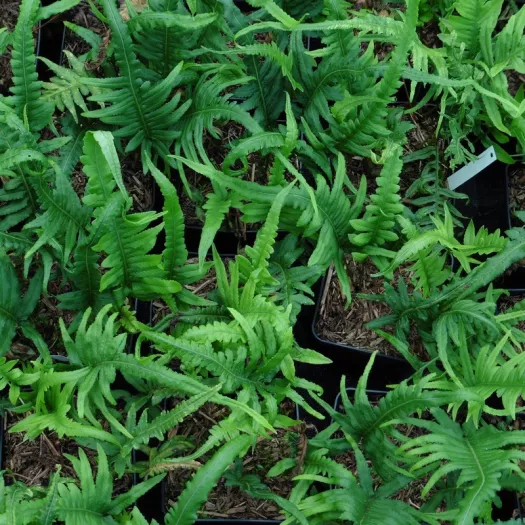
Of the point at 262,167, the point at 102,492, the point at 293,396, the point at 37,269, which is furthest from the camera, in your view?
the point at 262,167

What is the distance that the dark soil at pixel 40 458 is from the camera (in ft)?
5.18

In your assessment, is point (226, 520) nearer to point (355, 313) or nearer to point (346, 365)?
point (346, 365)

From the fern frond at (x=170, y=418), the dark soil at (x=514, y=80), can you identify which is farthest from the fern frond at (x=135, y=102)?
the dark soil at (x=514, y=80)

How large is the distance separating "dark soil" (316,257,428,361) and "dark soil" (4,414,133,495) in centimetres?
64

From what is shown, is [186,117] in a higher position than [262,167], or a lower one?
higher

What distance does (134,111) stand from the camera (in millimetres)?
1635

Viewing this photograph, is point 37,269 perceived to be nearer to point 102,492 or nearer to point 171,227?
point 171,227

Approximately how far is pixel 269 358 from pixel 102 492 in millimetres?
441

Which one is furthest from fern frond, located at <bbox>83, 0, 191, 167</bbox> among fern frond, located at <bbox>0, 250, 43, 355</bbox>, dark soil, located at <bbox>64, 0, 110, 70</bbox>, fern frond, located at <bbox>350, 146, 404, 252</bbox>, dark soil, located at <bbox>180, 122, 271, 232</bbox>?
fern frond, located at <bbox>350, 146, 404, 252</bbox>

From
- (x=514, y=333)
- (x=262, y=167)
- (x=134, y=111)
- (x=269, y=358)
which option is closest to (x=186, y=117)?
(x=134, y=111)

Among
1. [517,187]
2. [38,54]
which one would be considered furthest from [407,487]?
[38,54]

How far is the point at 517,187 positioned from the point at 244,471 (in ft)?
3.83

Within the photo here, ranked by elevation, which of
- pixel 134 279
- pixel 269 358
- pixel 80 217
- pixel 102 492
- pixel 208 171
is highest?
pixel 208 171

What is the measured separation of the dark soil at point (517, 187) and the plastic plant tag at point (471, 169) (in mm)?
252
